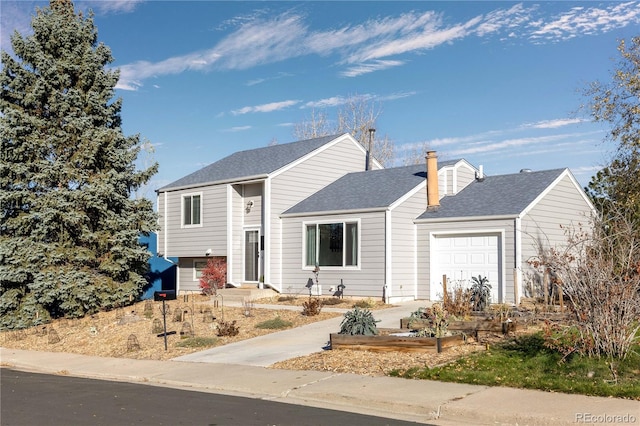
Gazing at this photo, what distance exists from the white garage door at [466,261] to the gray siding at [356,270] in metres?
1.99

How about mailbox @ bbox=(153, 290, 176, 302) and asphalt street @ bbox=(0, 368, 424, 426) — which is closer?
asphalt street @ bbox=(0, 368, 424, 426)

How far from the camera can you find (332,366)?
472 inches

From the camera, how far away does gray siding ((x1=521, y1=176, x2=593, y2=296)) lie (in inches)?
820

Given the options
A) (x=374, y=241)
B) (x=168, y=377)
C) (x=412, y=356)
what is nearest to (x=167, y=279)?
(x=374, y=241)

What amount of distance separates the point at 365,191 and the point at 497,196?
4795 mm

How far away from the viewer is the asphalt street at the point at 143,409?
8.46 m

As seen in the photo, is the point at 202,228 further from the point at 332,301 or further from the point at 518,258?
the point at 518,258

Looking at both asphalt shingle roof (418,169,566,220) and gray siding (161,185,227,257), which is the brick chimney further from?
gray siding (161,185,227,257)

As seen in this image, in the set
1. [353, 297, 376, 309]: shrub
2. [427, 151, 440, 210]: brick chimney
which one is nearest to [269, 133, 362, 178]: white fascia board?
[427, 151, 440, 210]: brick chimney

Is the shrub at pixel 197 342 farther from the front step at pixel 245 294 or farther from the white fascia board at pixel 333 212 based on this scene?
the white fascia board at pixel 333 212

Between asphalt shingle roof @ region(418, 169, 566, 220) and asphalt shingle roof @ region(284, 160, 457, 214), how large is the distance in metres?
1.36

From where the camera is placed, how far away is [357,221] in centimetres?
2253

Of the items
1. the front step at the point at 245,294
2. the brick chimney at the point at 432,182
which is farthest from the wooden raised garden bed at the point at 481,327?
the front step at the point at 245,294

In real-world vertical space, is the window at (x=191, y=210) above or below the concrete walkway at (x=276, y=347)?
above
